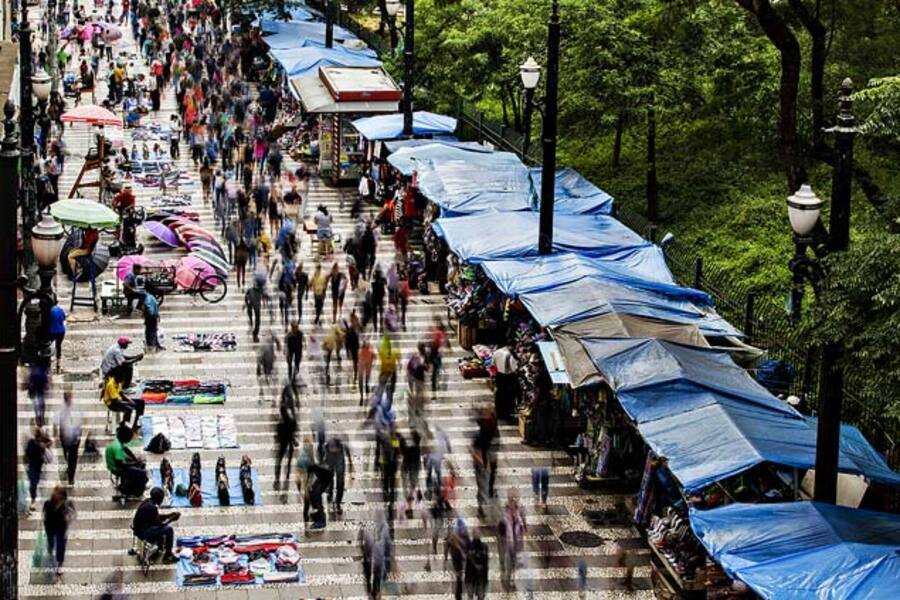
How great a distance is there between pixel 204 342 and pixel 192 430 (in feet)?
15.9

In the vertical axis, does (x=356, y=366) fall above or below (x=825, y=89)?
below

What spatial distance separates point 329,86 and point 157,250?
382 inches

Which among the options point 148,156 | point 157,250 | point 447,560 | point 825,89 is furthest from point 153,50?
point 447,560

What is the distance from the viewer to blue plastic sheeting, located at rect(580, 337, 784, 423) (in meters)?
21.6

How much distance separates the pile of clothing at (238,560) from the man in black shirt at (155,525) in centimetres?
25

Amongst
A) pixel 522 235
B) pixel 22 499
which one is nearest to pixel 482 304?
pixel 522 235

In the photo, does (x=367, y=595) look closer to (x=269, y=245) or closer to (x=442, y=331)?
(x=442, y=331)

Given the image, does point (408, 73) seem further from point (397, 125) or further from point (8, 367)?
point (8, 367)

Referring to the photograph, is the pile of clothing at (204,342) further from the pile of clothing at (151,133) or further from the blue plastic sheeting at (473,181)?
the pile of clothing at (151,133)

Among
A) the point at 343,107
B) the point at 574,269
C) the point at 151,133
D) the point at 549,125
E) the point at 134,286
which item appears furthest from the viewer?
the point at 151,133

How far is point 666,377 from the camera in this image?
2208 centimetres

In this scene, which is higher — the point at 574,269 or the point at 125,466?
the point at 574,269

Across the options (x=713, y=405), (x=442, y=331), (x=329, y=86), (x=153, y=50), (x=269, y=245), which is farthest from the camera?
(x=153, y=50)

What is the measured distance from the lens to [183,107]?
49719 mm
